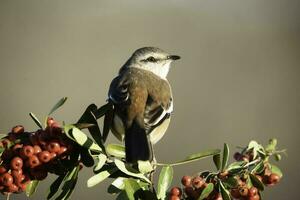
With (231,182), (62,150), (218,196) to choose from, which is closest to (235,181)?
(231,182)

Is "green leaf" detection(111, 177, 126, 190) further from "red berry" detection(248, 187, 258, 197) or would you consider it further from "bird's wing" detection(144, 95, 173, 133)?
"bird's wing" detection(144, 95, 173, 133)

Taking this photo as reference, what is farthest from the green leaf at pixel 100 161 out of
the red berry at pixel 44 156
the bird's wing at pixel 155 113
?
the bird's wing at pixel 155 113

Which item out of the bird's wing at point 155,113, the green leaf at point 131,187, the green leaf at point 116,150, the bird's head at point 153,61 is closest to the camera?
the green leaf at point 131,187

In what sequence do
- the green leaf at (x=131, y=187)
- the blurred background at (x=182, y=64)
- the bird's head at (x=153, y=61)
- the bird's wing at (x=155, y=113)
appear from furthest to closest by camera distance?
the blurred background at (x=182, y=64) < the bird's head at (x=153, y=61) < the bird's wing at (x=155, y=113) < the green leaf at (x=131, y=187)

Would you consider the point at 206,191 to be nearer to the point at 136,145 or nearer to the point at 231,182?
the point at 231,182

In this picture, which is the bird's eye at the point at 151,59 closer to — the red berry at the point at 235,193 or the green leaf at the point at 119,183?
the red berry at the point at 235,193

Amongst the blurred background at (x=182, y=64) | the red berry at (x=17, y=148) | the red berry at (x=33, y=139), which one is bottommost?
the blurred background at (x=182, y=64)

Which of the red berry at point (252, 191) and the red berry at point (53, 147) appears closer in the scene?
the red berry at point (53, 147)

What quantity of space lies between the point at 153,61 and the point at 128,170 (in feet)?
12.9

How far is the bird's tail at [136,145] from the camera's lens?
4141 mm

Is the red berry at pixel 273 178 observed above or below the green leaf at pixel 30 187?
below

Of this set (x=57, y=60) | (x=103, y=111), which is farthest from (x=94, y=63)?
(x=103, y=111)

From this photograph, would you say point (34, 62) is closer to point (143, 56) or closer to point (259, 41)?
point (259, 41)

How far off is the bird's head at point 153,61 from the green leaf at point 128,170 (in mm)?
3785
